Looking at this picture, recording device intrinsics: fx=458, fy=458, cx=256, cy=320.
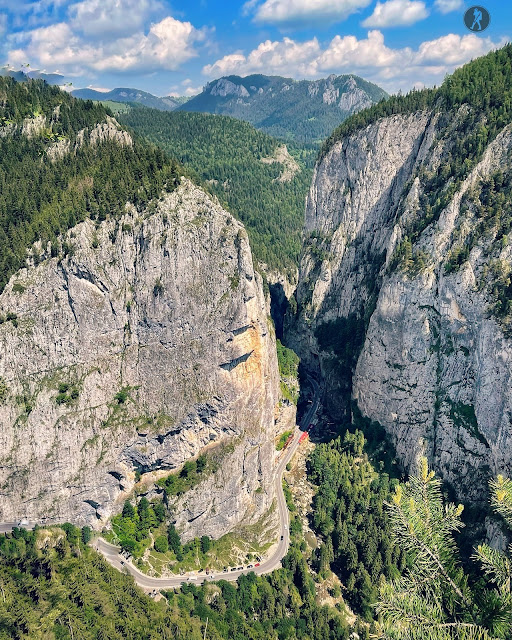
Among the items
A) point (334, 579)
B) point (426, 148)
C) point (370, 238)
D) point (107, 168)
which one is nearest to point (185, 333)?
point (107, 168)

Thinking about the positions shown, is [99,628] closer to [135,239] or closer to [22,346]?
[22,346]

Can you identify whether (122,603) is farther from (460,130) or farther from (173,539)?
(460,130)

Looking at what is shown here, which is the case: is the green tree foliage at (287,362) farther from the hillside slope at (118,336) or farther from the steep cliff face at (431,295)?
the hillside slope at (118,336)

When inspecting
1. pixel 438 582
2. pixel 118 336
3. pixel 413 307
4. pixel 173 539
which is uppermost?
pixel 413 307

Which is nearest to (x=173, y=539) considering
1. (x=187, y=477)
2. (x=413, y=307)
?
(x=187, y=477)

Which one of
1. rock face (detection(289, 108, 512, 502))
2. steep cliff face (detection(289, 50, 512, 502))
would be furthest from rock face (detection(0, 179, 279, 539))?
rock face (detection(289, 108, 512, 502))

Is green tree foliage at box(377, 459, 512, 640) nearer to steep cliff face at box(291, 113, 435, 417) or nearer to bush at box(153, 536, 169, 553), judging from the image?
bush at box(153, 536, 169, 553)
